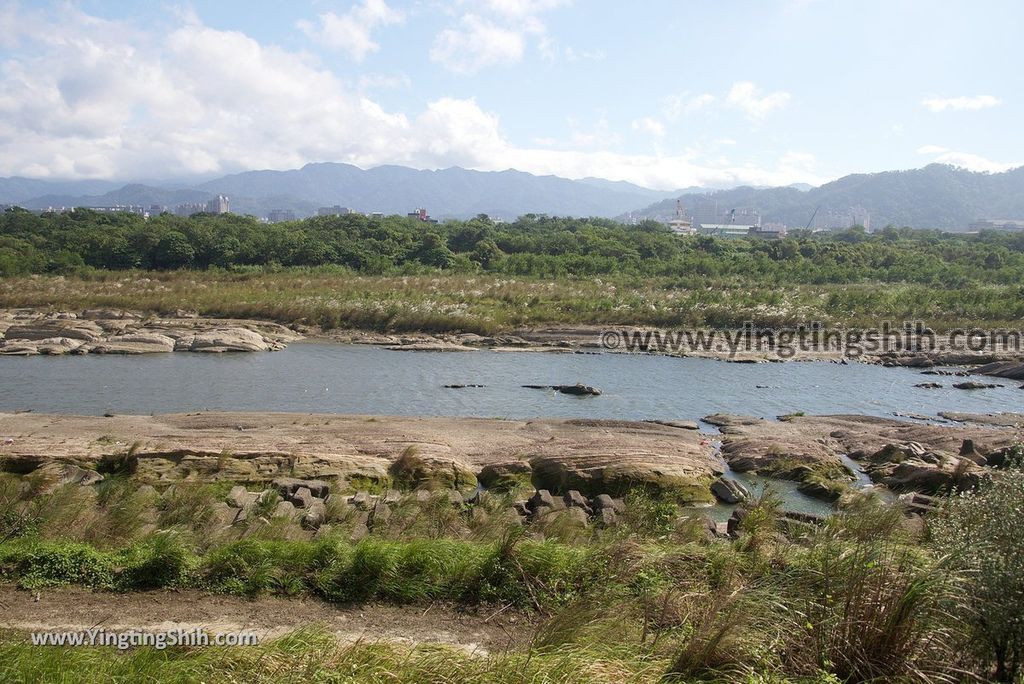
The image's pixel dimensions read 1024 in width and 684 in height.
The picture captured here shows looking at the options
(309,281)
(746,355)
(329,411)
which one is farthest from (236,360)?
(746,355)

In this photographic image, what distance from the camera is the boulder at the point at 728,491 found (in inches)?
628

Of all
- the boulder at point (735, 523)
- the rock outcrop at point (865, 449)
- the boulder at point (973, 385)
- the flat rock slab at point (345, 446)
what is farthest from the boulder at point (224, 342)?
the boulder at point (973, 385)

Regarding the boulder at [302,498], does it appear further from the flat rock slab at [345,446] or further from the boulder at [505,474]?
the boulder at [505,474]

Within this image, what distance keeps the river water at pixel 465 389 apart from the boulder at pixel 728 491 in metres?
7.64

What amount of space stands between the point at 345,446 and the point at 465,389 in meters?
10.2

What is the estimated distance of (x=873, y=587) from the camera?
6.24 metres

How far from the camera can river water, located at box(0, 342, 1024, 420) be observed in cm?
2516

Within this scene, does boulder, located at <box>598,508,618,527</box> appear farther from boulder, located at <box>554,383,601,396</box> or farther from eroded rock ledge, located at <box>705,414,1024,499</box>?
boulder, located at <box>554,383,601,396</box>

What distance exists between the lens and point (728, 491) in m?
16.3

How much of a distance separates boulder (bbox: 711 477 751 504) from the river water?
301 inches

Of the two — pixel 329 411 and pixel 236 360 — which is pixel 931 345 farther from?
pixel 236 360

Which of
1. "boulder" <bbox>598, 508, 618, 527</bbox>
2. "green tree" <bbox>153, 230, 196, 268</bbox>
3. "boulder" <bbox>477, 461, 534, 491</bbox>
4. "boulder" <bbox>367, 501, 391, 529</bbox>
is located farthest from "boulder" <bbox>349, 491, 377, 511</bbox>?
"green tree" <bbox>153, 230, 196, 268</bbox>

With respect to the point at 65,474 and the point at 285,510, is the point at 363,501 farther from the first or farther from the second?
the point at 65,474

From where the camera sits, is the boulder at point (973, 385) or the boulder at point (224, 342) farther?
the boulder at point (224, 342)
